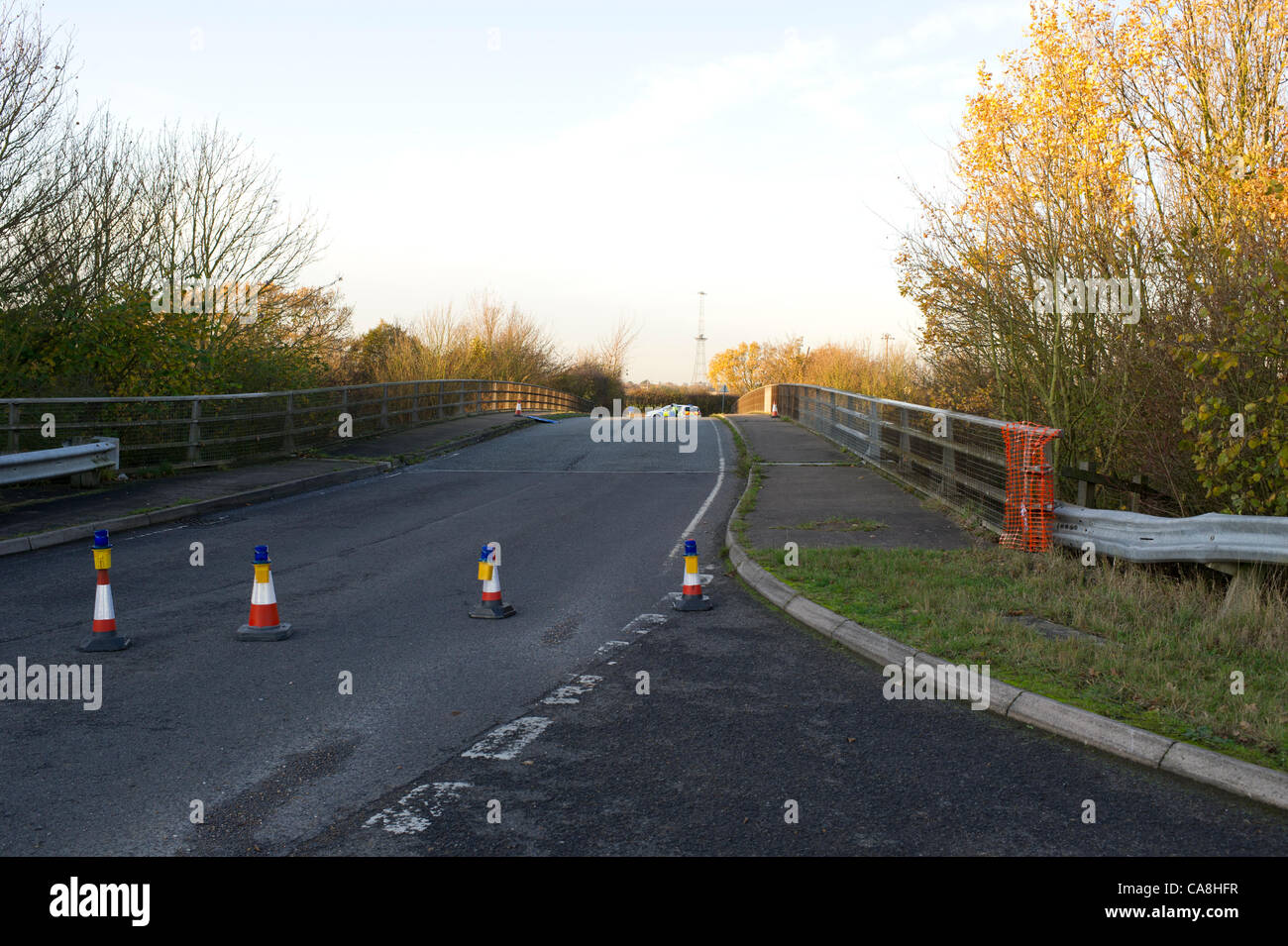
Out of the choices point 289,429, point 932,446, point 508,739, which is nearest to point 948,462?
point 932,446

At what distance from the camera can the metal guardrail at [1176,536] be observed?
24.2 feet

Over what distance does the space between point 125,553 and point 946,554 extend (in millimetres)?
8618

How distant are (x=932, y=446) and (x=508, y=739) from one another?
33.2ft

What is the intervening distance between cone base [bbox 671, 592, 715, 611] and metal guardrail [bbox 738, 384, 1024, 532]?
163 inches

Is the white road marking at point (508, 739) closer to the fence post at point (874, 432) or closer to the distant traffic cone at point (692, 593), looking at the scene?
the distant traffic cone at point (692, 593)

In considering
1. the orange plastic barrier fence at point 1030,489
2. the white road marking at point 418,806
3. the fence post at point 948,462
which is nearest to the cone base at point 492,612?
the white road marking at point 418,806

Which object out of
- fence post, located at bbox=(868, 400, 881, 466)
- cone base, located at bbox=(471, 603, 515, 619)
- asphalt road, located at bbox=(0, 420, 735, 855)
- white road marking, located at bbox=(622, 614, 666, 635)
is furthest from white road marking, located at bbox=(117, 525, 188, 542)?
fence post, located at bbox=(868, 400, 881, 466)

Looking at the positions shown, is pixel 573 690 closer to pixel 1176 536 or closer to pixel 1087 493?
pixel 1176 536

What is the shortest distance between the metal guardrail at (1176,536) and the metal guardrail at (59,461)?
40.9ft

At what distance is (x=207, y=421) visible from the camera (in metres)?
17.0

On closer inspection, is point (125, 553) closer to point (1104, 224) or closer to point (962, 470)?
point (962, 470)

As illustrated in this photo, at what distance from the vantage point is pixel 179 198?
2030 centimetres

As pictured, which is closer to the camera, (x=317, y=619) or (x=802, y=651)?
(x=802, y=651)
